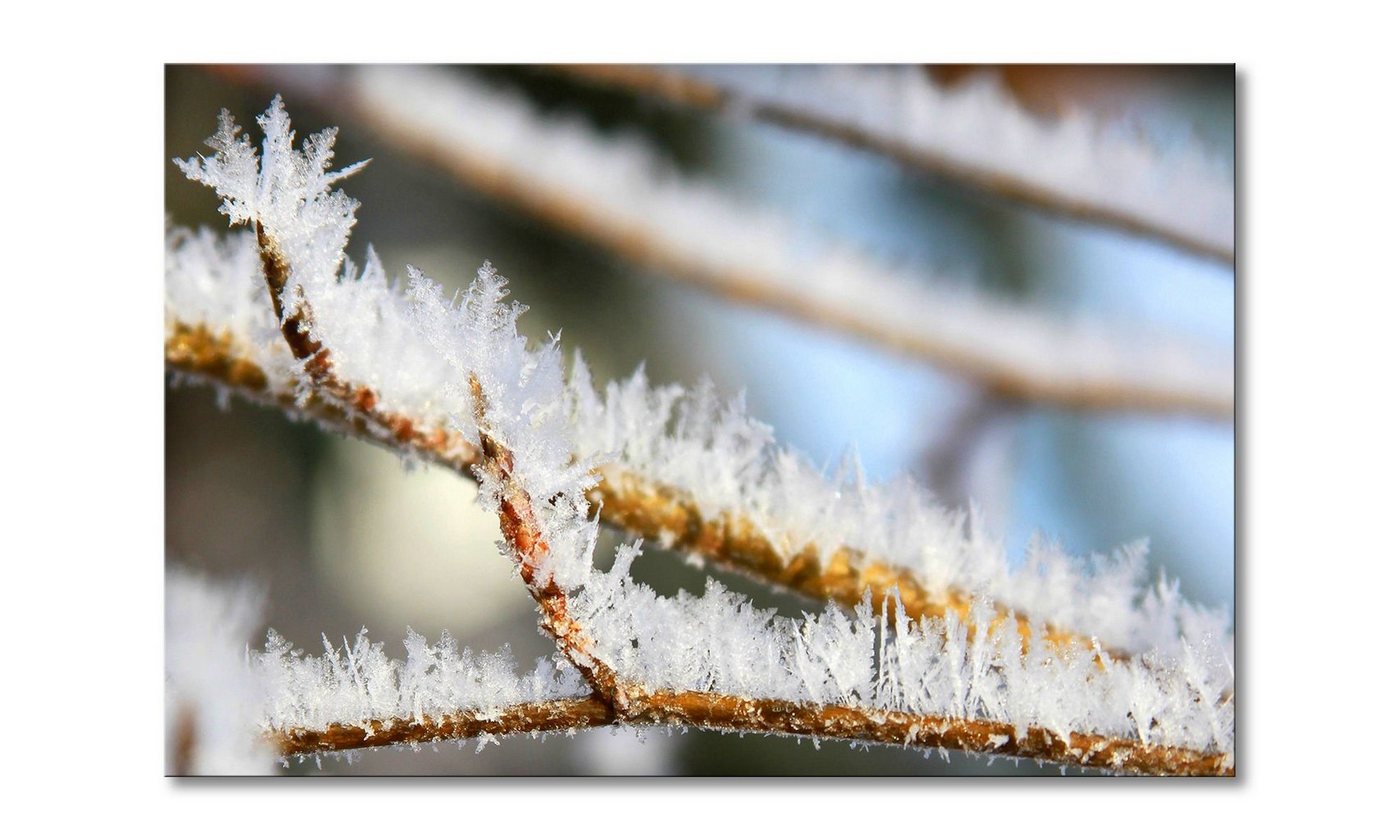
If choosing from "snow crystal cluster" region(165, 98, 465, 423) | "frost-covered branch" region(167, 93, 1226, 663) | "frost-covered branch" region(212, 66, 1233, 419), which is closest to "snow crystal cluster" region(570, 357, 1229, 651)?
"frost-covered branch" region(167, 93, 1226, 663)

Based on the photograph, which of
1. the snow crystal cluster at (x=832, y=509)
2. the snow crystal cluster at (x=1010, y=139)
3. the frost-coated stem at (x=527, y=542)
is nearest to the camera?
the frost-coated stem at (x=527, y=542)

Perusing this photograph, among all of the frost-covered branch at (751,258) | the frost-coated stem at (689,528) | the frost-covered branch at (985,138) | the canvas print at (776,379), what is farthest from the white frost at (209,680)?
the frost-covered branch at (985,138)

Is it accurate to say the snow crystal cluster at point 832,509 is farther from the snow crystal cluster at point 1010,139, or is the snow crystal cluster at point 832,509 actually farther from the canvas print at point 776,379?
the snow crystal cluster at point 1010,139

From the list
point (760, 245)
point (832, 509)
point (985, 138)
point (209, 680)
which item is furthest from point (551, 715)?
point (985, 138)

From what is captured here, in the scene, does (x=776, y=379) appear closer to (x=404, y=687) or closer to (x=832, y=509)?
(x=832, y=509)
